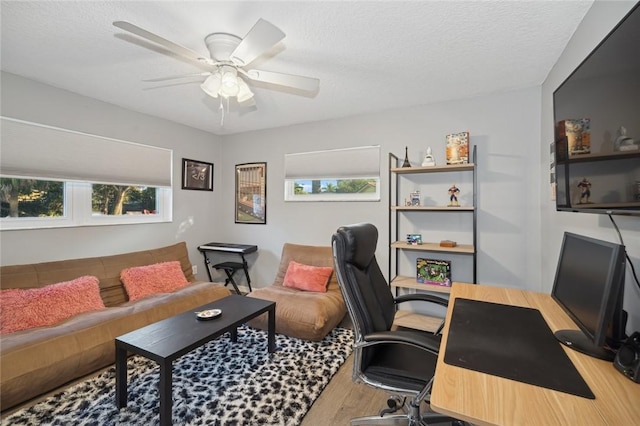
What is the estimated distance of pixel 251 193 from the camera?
4055mm

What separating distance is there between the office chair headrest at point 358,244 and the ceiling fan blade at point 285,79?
1.00 meters

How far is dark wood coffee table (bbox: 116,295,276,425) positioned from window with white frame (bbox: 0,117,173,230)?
1690mm

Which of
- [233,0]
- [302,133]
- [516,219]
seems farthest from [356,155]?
[233,0]

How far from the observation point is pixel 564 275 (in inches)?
49.6

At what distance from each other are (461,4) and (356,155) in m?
1.91

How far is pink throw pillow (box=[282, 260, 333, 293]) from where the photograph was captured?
10.1ft

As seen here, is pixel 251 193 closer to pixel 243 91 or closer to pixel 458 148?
pixel 243 91

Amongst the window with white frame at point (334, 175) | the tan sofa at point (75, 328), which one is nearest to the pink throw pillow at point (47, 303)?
the tan sofa at point (75, 328)

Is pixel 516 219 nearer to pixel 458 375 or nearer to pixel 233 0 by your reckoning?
pixel 458 375

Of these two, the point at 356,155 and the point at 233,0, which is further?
the point at 356,155

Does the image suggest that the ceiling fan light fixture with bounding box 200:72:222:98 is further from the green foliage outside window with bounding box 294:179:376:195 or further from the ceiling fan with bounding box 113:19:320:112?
the green foliage outside window with bounding box 294:179:376:195

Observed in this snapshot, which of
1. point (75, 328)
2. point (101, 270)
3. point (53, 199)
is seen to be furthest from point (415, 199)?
point (53, 199)

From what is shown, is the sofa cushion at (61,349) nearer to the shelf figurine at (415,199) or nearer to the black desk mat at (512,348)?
the black desk mat at (512,348)

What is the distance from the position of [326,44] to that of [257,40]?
1.99 ft
